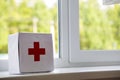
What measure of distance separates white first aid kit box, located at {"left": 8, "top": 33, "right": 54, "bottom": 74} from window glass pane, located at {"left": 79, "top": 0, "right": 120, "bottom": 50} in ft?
1.23

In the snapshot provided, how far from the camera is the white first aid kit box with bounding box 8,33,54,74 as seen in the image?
1033 millimetres

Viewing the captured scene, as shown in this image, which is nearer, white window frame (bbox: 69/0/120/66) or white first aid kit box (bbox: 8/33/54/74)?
white first aid kit box (bbox: 8/33/54/74)

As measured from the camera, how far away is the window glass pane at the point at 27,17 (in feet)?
4.17

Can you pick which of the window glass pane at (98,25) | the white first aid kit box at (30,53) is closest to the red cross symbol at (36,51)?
the white first aid kit box at (30,53)

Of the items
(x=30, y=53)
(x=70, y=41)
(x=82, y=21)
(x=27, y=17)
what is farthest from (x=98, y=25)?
(x=30, y=53)

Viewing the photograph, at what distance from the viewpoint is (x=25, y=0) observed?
132 cm

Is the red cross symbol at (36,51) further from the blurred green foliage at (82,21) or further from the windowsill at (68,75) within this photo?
the blurred green foliage at (82,21)

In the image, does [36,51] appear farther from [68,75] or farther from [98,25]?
[98,25]

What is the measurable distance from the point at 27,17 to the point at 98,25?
472 millimetres

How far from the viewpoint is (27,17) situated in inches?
51.8

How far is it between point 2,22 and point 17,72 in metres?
0.36

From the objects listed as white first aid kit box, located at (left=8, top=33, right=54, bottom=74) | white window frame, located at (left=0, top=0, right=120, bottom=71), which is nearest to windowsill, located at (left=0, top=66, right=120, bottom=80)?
white first aid kit box, located at (left=8, top=33, right=54, bottom=74)

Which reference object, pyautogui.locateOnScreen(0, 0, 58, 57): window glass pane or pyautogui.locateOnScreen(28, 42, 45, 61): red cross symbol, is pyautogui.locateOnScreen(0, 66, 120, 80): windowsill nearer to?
pyautogui.locateOnScreen(28, 42, 45, 61): red cross symbol

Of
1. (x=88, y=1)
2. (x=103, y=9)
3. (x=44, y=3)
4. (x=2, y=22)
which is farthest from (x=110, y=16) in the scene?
Result: (x=2, y=22)
